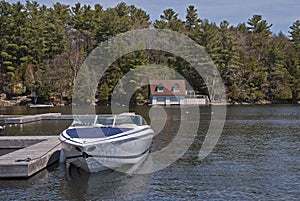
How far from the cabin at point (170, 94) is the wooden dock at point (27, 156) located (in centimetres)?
5622

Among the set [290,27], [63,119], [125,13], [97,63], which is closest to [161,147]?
[63,119]

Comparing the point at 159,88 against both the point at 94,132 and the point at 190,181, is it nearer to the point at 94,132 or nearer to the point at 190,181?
the point at 94,132

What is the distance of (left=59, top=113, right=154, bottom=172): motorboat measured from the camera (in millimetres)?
16062

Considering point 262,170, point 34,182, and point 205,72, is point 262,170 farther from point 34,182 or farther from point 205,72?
point 205,72

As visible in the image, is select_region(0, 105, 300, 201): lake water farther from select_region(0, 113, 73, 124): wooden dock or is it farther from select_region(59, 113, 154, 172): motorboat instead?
select_region(0, 113, 73, 124): wooden dock

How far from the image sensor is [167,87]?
264ft

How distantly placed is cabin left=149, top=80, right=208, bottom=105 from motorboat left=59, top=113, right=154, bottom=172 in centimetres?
5933

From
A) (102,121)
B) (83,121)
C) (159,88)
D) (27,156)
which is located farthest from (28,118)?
(159,88)

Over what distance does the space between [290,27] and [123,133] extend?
92686mm

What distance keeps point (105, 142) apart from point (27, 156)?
3.72 metres

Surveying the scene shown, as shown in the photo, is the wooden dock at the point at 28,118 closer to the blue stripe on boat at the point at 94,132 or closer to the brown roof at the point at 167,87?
the blue stripe on boat at the point at 94,132

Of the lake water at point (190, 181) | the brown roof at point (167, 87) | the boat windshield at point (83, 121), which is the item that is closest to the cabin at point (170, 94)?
the brown roof at point (167, 87)

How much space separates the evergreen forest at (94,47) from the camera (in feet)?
253

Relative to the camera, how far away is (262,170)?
17.6m
